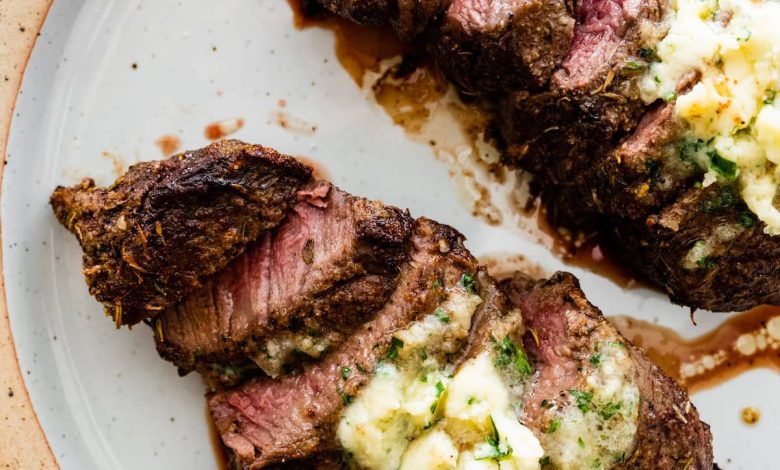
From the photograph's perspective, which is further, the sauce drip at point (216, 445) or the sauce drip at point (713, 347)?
the sauce drip at point (713, 347)

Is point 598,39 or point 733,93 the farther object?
point 598,39

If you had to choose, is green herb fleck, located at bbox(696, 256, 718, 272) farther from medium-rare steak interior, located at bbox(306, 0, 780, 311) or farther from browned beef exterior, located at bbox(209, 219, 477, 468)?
browned beef exterior, located at bbox(209, 219, 477, 468)

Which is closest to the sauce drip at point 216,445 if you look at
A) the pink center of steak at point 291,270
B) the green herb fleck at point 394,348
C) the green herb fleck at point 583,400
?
the pink center of steak at point 291,270

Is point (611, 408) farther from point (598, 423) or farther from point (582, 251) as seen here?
point (582, 251)

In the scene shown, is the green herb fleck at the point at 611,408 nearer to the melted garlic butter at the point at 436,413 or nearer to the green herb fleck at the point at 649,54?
the melted garlic butter at the point at 436,413

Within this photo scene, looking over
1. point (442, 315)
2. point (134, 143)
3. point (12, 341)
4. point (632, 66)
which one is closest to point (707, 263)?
point (632, 66)

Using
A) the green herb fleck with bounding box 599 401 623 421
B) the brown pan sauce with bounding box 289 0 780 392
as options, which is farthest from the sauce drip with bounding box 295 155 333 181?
the green herb fleck with bounding box 599 401 623 421
